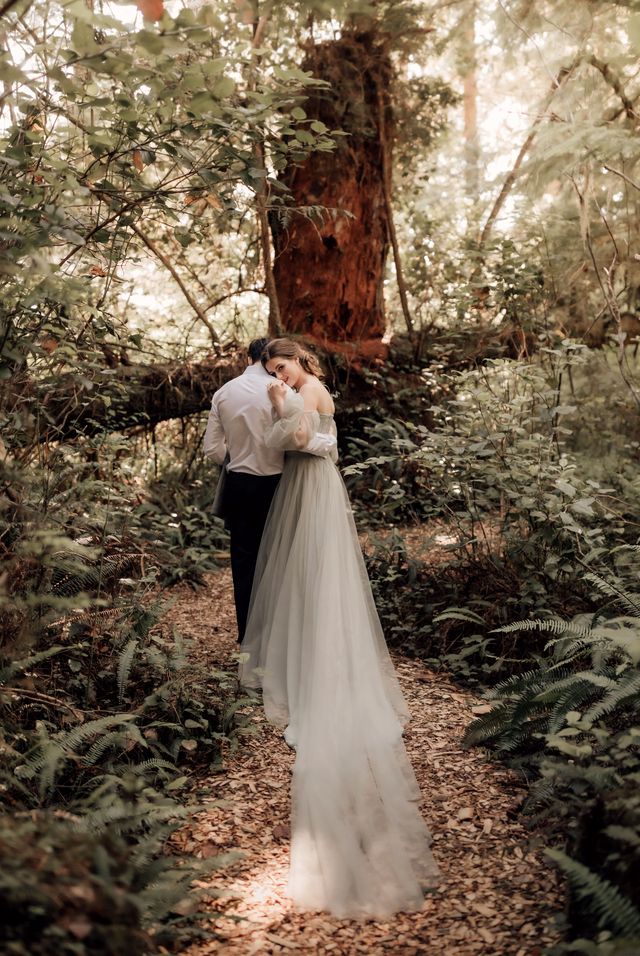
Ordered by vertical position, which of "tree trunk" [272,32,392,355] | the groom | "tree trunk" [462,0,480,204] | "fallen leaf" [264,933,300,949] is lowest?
"fallen leaf" [264,933,300,949]

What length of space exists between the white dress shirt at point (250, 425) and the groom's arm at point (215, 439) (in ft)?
0.24

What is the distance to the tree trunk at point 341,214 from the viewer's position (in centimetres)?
870

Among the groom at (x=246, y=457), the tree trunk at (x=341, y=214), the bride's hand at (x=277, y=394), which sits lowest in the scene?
the groom at (x=246, y=457)

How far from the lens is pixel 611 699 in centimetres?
333

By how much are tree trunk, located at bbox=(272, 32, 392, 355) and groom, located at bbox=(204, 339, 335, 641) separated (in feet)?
11.7

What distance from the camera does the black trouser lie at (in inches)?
217

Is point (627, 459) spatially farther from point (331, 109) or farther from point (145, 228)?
point (145, 228)

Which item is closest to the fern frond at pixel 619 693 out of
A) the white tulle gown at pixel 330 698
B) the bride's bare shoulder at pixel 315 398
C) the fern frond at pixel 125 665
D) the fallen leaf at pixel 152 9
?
the white tulle gown at pixel 330 698

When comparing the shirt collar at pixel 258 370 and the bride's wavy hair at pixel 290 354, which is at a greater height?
the bride's wavy hair at pixel 290 354

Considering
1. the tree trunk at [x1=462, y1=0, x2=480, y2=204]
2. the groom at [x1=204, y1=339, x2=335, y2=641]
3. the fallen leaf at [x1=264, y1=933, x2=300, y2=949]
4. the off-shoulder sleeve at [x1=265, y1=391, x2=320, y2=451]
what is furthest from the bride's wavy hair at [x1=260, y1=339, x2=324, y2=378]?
the tree trunk at [x1=462, y1=0, x2=480, y2=204]

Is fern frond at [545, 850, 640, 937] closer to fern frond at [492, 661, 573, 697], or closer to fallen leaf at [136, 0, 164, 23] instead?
Result: fern frond at [492, 661, 573, 697]

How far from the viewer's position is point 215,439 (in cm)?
567

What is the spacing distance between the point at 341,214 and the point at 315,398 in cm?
428

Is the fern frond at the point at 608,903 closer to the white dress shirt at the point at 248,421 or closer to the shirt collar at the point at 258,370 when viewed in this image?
the white dress shirt at the point at 248,421
